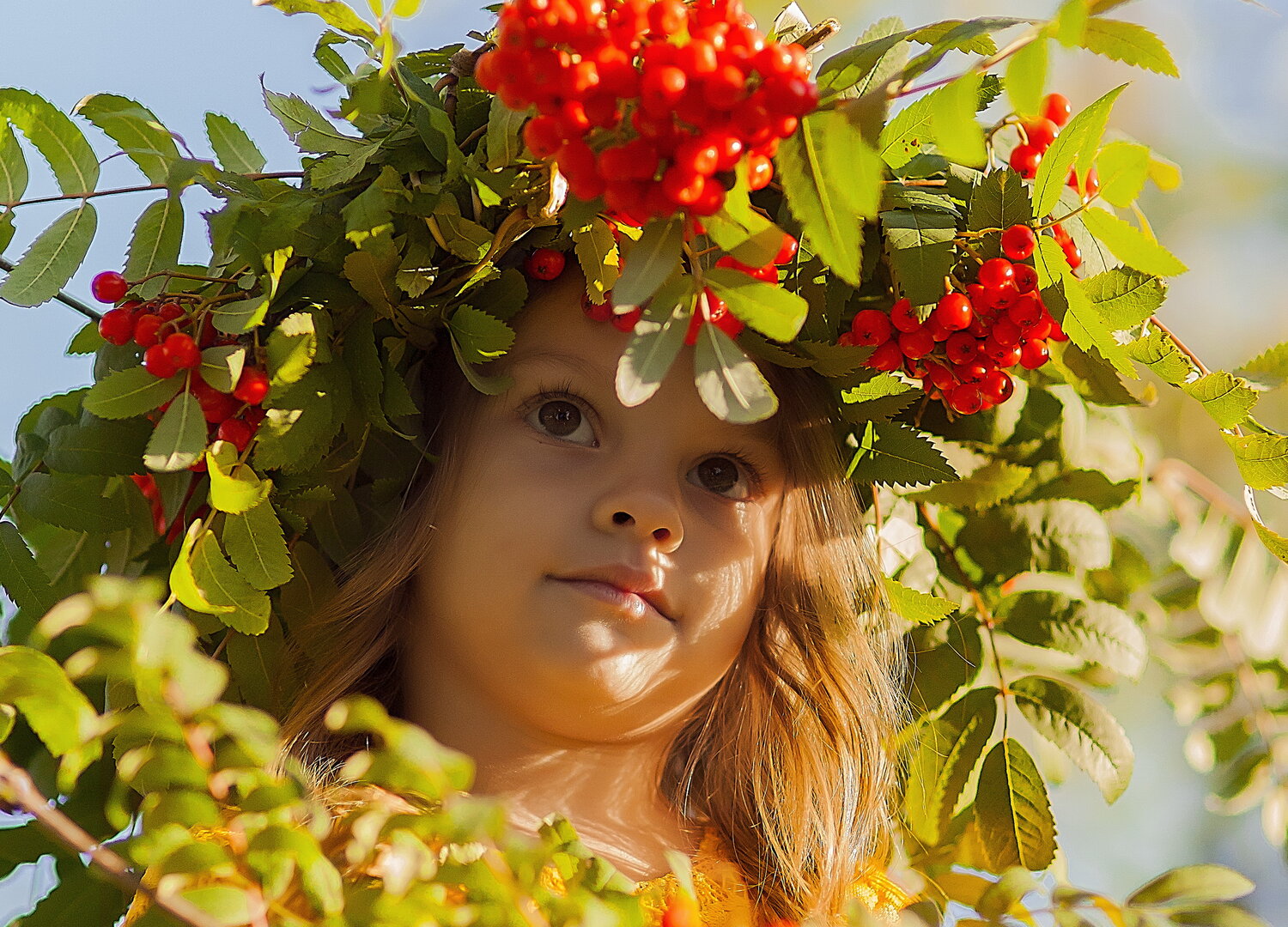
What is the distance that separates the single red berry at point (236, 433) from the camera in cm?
115

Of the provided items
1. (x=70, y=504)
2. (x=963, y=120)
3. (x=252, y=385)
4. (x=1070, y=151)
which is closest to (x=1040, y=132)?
(x=1070, y=151)

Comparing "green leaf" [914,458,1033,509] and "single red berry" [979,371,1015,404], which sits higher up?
"single red berry" [979,371,1015,404]

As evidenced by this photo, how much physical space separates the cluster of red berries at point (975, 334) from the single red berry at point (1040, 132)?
19 cm

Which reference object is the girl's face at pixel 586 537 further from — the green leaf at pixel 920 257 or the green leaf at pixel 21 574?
the green leaf at pixel 21 574

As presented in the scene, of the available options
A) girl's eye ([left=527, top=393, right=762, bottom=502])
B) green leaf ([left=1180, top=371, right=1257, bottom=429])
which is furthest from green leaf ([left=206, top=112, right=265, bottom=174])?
green leaf ([left=1180, top=371, right=1257, bottom=429])

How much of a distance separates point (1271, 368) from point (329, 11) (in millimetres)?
988

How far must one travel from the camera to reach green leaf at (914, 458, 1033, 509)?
144cm

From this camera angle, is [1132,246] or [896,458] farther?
[896,458]

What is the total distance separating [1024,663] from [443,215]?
0.91 meters

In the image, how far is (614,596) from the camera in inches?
47.5

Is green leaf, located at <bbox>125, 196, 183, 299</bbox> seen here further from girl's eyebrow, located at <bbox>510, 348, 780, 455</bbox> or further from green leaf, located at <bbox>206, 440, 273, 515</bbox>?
girl's eyebrow, located at <bbox>510, 348, 780, 455</bbox>

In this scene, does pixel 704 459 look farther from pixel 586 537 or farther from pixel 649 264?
pixel 649 264

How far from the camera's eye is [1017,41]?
0.86 metres

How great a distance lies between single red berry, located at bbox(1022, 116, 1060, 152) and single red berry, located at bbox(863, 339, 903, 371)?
268 mm
